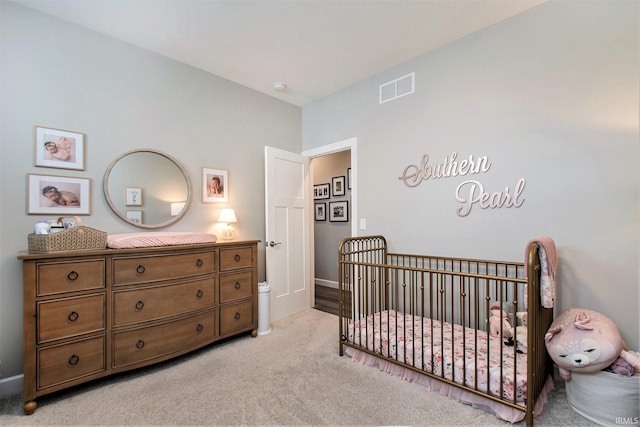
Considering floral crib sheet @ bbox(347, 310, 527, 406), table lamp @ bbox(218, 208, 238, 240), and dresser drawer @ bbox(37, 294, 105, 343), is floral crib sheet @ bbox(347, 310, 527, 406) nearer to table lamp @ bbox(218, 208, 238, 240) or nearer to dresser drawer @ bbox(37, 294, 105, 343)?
table lamp @ bbox(218, 208, 238, 240)

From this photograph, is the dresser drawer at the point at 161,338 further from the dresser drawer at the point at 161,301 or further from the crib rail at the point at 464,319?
the crib rail at the point at 464,319

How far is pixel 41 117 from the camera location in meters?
1.95

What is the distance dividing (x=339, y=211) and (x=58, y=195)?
340 cm

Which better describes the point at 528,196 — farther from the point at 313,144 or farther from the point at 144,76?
the point at 144,76

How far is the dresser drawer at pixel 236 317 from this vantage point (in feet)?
8.07

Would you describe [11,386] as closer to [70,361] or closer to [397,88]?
[70,361]

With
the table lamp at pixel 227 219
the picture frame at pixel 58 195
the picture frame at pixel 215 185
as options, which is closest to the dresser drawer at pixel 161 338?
the table lamp at pixel 227 219

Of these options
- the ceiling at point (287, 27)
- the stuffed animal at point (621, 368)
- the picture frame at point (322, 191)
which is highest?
the ceiling at point (287, 27)

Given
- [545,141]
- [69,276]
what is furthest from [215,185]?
[545,141]

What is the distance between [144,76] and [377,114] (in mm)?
2193

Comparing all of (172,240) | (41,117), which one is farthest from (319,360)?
(41,117)

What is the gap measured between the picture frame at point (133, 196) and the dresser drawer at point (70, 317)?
81 cm

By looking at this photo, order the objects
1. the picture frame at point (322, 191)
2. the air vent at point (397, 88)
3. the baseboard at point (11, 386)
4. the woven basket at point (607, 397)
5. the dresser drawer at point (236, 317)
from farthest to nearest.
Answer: the picture frame at point (322, 191) < the air vent at point (397, 88) < the dresser drawer at point (236, 317) < the baseboard at point (11, 386) < the woven basket at point (607, 397)

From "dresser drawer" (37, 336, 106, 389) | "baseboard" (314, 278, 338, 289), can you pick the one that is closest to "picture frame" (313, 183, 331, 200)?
"baseboard" (314, 278, 338, 289)
